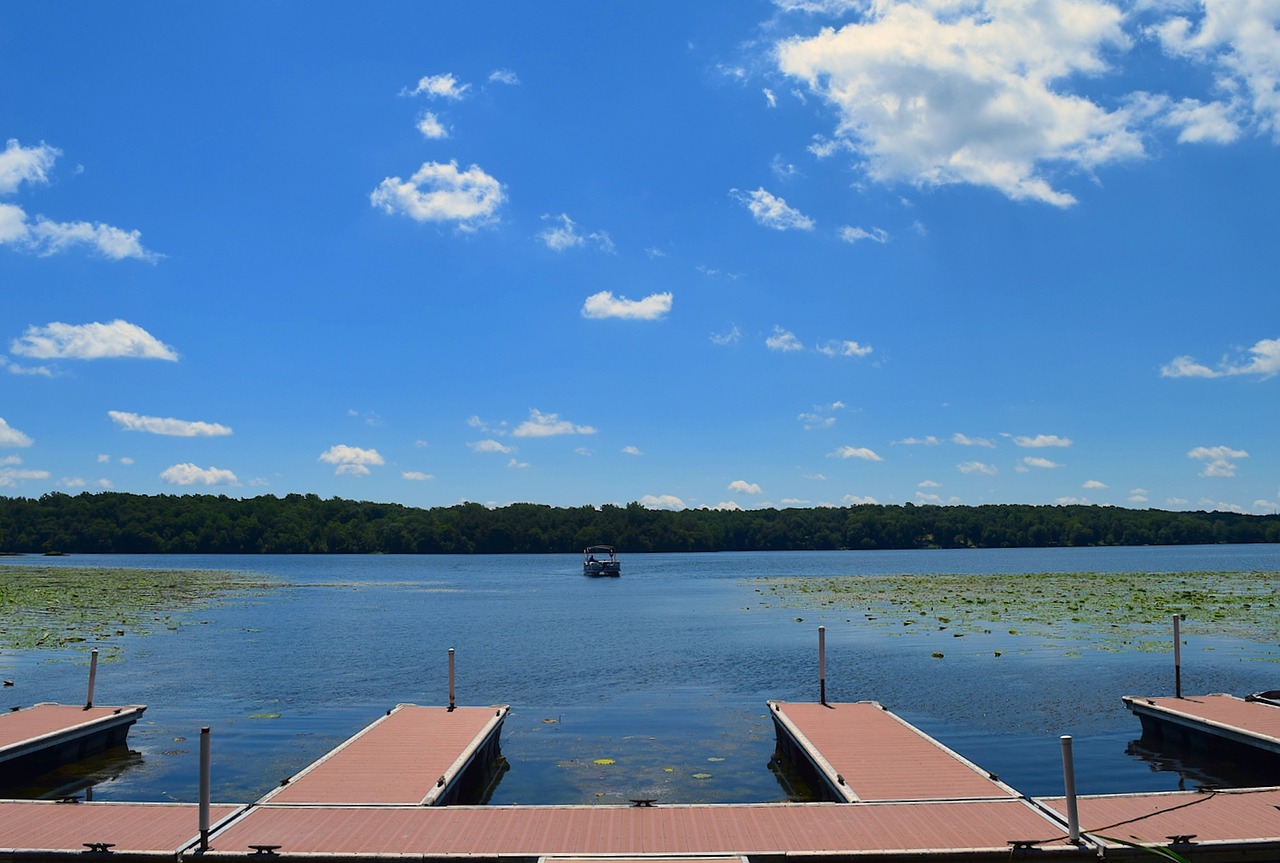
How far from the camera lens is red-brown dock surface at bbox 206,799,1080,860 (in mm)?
9984

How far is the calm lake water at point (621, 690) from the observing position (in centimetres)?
1650

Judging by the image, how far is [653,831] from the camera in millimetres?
10688

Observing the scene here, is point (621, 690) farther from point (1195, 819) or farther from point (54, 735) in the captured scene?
point (1195, 819)

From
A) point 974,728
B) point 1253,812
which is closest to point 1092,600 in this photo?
point 974,728

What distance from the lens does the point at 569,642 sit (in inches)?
A: 1487

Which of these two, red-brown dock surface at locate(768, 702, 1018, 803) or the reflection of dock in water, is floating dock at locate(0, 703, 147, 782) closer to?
the reflection of dock in water

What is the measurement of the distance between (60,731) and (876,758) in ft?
43.8

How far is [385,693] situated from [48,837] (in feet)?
50.3

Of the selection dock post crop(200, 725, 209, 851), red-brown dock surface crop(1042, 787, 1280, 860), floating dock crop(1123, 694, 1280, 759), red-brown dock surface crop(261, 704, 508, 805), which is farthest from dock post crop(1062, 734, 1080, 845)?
dock post crop(200, 725, 209, 851)

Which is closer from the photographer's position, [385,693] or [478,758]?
[478,758]

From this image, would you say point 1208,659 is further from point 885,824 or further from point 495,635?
point 495,635

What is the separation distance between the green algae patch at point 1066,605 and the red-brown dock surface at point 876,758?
725 inches

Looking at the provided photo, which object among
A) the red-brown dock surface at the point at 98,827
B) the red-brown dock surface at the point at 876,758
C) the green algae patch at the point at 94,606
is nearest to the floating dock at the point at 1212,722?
the red-brown dock surface at the point at 876,758

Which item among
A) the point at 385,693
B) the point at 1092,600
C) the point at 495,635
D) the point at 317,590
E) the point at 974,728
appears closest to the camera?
the point at 974,728
